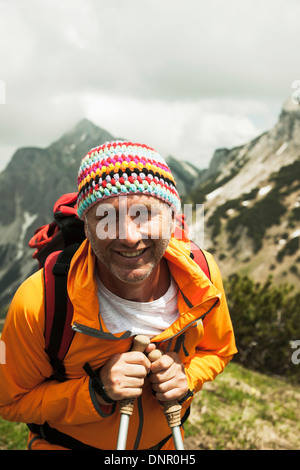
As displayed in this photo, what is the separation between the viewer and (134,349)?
8.17 feet

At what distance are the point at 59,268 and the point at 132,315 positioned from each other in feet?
1.77

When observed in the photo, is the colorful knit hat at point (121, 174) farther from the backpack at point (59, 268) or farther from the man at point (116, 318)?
the backpack at point (59, 268)

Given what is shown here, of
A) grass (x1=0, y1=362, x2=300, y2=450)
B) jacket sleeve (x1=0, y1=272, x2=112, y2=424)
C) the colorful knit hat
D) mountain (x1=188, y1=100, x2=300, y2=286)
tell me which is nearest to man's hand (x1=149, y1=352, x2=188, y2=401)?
jacket sleeve (x1=0, y1=272, x2=112, y2=424)

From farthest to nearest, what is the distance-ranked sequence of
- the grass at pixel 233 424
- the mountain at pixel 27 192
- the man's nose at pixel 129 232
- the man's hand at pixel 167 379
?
the mountain at pixel 27 192 < the grass at pixel 233 424 < the man's hand at pixel 167 379 < the man's nose at pixel 129 232

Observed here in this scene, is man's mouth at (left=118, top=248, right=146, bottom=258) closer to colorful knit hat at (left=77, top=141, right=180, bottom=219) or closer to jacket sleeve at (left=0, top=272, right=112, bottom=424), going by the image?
colorful knit hat at (left=77, top=141, right=180, bottom=219)

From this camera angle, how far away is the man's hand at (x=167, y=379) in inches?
99.0

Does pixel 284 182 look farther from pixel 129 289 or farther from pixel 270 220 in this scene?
pixel 129 289

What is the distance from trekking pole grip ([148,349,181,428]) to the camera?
2490 mm

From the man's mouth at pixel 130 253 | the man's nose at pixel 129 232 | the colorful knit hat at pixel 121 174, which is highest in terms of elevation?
the colorful knit hat at pixel 121 174

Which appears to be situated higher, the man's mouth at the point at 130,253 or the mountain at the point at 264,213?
the man's mouth at the point at 130,253

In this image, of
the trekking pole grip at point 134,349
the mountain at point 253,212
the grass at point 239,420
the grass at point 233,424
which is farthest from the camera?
the mountain at point 253,212

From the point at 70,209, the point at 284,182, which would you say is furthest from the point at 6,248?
the point at 70,209

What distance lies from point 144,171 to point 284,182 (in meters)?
91.4

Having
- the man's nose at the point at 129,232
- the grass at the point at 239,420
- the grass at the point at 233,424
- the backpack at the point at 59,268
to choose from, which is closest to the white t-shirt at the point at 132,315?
the backpack at the point at 59,268
